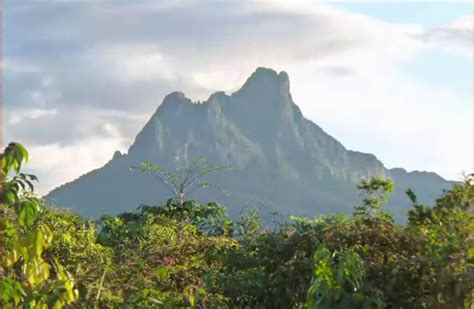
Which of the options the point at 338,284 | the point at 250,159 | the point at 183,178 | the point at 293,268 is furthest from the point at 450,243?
the point at 250,159

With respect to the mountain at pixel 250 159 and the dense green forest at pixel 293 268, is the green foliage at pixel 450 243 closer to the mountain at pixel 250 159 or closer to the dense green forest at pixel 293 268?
the dense green forest at pixel 293 268

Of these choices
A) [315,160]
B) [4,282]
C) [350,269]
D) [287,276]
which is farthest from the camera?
[315,160]

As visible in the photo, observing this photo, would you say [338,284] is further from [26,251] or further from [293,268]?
[26,251]

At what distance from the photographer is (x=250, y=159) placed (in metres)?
160

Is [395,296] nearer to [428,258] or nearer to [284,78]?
[428,258]

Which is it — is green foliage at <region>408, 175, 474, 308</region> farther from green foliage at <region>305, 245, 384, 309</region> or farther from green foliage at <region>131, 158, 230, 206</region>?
green foliage at <region>131, 158, 230, 206</region>

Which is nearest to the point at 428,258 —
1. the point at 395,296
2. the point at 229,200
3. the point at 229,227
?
the point at 395,296

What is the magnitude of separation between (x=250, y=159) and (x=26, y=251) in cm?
15370

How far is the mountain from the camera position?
147125mm

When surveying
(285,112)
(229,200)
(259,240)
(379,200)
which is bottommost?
(259,240)

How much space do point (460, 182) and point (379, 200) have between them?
1657cm

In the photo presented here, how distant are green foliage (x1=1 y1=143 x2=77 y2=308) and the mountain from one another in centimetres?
12804

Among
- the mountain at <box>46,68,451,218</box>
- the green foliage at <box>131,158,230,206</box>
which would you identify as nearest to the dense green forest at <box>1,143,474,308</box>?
the green foliage at <box>131,158,230,206</box>

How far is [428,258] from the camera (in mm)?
7586
